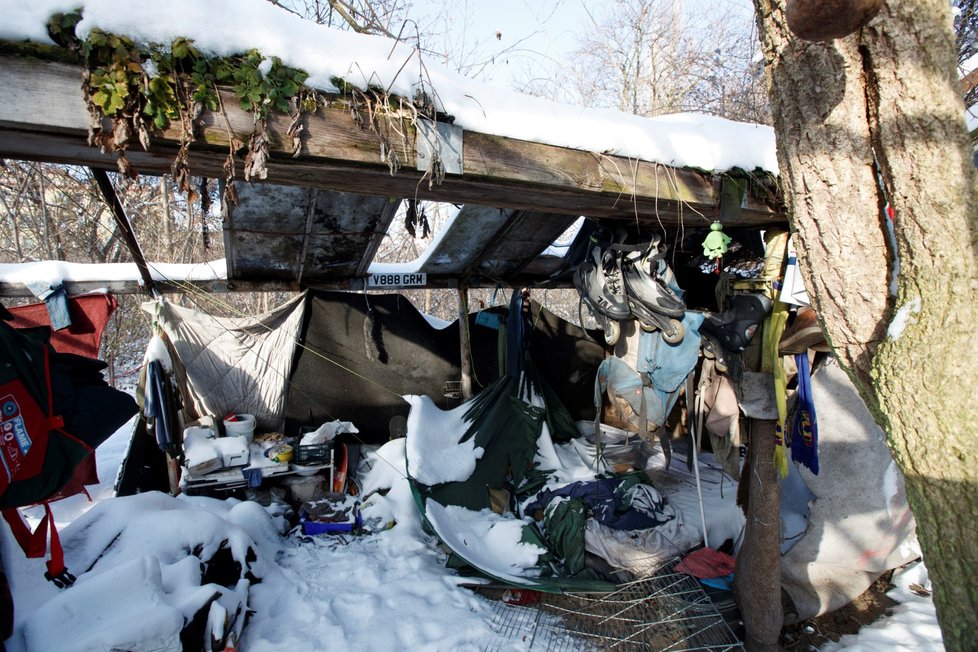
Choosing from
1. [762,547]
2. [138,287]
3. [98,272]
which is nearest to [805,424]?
[762,547]

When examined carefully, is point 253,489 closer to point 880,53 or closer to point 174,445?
point 174,445

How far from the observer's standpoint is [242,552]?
313 centimetres

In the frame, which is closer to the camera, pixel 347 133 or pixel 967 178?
pixel 967 178

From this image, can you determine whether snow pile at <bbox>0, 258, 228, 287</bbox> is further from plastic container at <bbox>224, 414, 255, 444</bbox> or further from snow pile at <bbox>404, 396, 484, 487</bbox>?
snow pile at <bbox>404, 396, 484, 487</bbox>

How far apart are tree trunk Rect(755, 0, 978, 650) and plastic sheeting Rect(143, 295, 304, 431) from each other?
16.0 feet

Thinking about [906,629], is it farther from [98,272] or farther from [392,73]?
[98,272]

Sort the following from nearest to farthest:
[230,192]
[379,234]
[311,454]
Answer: [230,192], [379,234], [311,454]

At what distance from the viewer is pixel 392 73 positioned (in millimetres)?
1768

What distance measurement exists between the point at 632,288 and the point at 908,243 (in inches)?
78.6

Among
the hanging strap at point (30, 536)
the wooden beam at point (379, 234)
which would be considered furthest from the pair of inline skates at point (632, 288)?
the hanging strap at point (30, 536)

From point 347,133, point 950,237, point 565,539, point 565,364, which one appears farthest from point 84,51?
point 565,364

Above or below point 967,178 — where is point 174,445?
below

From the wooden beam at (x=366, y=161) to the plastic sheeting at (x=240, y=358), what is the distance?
340 centimetres

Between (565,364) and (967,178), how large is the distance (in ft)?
16.5
